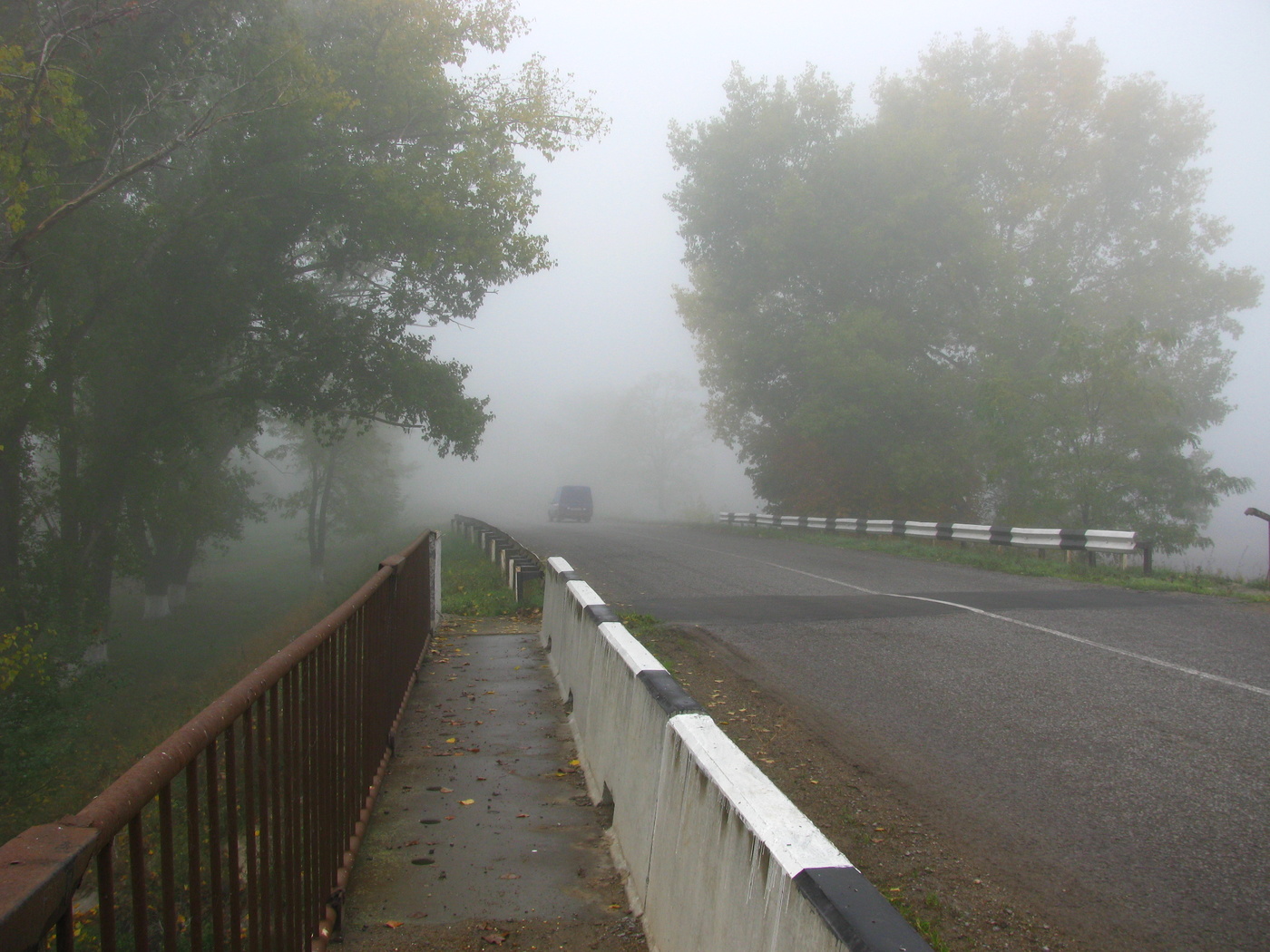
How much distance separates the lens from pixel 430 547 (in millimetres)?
11266

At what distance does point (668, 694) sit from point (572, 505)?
51257 mm

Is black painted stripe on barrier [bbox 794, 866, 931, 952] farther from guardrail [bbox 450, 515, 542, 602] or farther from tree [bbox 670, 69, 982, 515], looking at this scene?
tree [bbox 670, 69, 982, 515]

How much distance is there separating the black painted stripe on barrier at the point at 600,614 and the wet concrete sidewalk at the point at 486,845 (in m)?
1.03

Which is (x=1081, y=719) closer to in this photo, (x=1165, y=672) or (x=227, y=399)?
(x=1165, y=672)

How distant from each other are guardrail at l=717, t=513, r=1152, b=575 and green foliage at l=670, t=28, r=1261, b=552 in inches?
149

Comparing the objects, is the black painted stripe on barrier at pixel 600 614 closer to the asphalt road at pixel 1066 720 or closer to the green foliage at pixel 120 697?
the asphalt road at pixel 1066 720

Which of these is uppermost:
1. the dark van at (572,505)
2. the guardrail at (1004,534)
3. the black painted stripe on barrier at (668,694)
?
the dark van at (572,505)

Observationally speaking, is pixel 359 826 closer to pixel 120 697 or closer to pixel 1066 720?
pixel 1066 720

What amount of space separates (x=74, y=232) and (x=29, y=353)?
8.22 feet

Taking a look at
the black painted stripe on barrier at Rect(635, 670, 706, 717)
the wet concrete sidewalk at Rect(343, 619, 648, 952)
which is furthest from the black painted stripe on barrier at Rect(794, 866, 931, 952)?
the wet concrete sidewalk at Rect(343, 619, 648, 952)

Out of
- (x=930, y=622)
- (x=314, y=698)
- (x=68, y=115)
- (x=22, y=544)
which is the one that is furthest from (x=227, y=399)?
(x=314, y=698)

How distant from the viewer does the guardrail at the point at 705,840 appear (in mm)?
2260

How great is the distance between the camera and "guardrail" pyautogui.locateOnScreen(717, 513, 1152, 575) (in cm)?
1650

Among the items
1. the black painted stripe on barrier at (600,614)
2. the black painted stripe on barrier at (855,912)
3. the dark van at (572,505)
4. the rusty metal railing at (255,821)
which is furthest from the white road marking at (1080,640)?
the dark van at (572,505)
